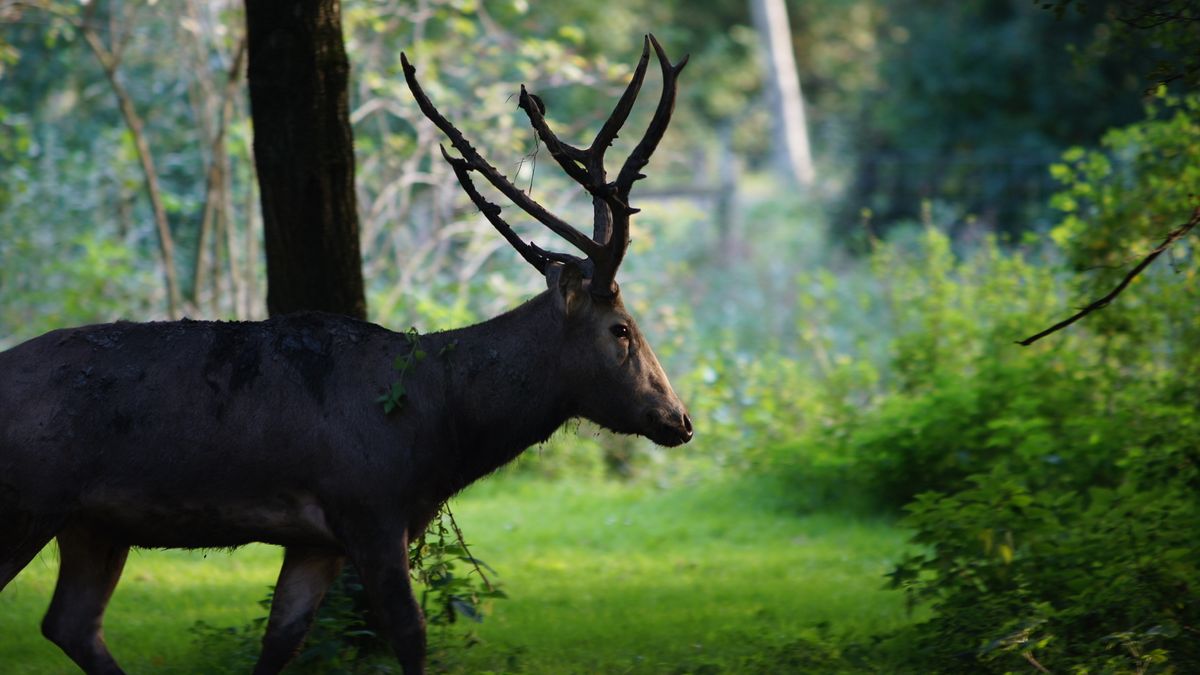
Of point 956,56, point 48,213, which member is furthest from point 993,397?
point 956,56

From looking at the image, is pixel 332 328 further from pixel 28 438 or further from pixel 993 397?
pixel 993 397

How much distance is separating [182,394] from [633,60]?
28370 mm

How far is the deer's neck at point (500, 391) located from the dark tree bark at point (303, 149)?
1.29m

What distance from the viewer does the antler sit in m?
5.99

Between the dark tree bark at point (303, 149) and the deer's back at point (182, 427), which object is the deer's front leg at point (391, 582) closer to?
the deer's back at point (182, 427)

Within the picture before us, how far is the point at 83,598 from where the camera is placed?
6293 millimetres

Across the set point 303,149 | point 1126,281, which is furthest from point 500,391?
point 1126,281

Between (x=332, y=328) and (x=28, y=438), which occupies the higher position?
(x=332, y=328)

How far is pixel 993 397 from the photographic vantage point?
36.9 feet

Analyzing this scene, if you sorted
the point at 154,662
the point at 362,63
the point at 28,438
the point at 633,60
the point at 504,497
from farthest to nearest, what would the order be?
the point at 633,60, the point at 362,63, the point at 504,497, the point at 154,662, the point at 28,438

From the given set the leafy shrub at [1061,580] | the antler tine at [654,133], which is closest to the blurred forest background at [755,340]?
the leafy shrub at [1061,580]

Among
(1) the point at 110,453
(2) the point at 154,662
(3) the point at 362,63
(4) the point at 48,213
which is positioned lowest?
(2) the point at 154,662

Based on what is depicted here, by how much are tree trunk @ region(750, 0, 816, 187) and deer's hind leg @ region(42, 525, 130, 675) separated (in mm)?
27698

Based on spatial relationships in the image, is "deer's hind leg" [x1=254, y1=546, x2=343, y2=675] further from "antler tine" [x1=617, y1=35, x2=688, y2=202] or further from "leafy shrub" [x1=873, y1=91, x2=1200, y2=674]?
"leafy shrub" [x1=873, y1=91, x2=1200, y2=674]
